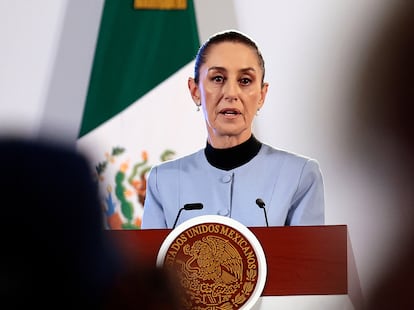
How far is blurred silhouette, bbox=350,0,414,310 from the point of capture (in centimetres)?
319

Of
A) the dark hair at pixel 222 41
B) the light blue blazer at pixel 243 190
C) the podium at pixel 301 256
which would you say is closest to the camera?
the podium at pixel 301 256

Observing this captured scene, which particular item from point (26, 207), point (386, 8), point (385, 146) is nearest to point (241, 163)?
point (385, 146)

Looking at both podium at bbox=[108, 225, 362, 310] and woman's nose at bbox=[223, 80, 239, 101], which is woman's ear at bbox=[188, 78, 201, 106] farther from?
podium at bbox=[108, 225, 362, 310]

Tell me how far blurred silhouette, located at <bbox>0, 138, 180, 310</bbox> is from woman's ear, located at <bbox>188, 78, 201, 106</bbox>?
2564 millimetres

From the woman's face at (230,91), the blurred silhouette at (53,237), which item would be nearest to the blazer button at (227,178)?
the woman's face at (230,91)

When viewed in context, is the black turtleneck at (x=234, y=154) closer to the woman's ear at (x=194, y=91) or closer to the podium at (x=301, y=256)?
the woman's ear at (x=194, y=91)

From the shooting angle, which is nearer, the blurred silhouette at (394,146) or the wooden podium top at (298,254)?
the wooden podium top at (298,254)

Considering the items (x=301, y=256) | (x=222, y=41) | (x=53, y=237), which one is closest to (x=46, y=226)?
(x=53, y=237)

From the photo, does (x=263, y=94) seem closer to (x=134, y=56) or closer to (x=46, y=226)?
(x=134, y=56)

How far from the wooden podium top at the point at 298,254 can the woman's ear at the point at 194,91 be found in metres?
0.58

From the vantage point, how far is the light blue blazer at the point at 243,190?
3.06 metres

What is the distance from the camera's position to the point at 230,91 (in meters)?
3.11

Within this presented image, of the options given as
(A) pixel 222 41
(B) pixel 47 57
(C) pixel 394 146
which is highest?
(A) pixel 222 41

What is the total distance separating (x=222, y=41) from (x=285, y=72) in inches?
10.0
